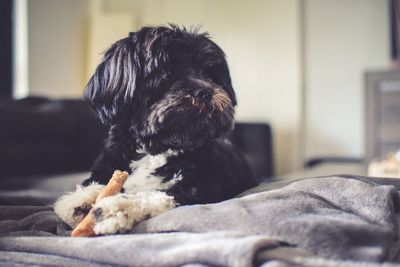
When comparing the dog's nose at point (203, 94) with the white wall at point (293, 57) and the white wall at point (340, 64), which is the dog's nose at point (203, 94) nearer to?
the white wall at point (293, 57)

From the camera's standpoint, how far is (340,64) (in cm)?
445

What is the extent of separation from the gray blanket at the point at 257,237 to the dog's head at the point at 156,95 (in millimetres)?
320

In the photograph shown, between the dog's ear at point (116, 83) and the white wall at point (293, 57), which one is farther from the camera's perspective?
the white wall at point (293, 57)

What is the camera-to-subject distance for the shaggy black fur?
4.49 feet

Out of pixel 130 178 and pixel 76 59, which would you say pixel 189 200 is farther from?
pixel 76 59

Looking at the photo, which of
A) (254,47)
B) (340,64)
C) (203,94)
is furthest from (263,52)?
(203,94)

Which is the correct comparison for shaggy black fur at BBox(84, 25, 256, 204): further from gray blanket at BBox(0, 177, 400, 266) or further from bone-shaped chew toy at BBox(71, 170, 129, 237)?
gray blanket at BBox(0, 177, 400, 266)

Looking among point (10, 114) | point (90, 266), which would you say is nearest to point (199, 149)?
point (90, 266)

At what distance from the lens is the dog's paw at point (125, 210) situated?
1.08m

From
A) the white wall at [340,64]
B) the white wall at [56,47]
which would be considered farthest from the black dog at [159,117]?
the white wall at [340,64]

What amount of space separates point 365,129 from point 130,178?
2.89 m

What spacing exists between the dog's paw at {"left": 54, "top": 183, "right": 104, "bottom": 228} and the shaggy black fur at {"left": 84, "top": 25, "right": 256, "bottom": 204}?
10 centimetres

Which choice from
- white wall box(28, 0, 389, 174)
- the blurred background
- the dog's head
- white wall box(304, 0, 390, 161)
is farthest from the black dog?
white wall box(304, 0, 390, 161)

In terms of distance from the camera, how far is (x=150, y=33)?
1.42 m
